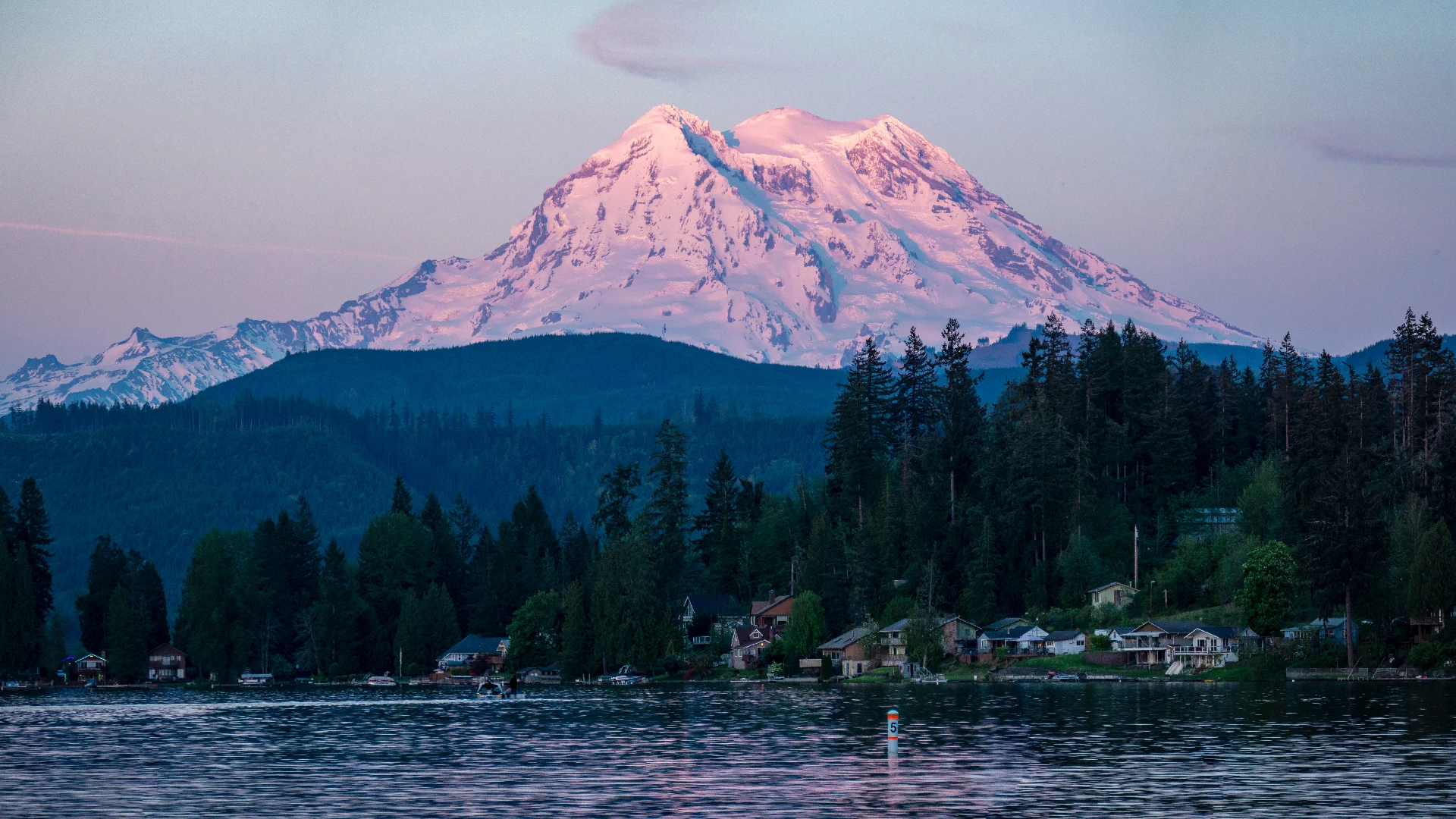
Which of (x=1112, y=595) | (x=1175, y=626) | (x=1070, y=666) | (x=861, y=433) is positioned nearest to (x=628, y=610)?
(x=861, y=433)

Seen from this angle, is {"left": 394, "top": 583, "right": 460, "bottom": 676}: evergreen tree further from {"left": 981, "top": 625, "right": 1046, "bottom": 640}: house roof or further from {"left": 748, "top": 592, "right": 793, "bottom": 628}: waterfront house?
{"left": 981, "top": 625, "right": 1046, "bottom": 640}: house roof

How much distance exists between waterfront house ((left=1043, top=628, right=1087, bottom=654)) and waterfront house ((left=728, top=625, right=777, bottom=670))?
98.6 ft

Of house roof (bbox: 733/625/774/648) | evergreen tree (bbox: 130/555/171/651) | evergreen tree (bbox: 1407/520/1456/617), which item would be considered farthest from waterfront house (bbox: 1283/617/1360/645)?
evergreen tree (bbox: 130/555/171/651)

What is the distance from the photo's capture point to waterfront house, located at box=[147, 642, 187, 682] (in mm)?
178500

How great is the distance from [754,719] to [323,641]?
99.9 m

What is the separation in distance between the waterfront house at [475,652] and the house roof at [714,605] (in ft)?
71.4

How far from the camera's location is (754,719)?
8550 centimetres

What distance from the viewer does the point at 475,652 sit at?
175 m

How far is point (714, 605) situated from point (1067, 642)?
2028 inches

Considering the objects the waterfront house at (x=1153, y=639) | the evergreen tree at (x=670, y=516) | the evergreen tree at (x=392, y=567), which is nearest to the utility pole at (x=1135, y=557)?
the waterfront house at (x=1153, y=639)

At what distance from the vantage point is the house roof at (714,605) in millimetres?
181500

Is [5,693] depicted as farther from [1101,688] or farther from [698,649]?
[1101,688]

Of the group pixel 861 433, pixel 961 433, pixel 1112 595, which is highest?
pixel 861 433

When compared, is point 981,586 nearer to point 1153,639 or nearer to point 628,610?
point 1153,639
